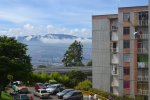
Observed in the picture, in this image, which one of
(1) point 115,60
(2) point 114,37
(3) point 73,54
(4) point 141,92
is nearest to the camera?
(4) point 141,92

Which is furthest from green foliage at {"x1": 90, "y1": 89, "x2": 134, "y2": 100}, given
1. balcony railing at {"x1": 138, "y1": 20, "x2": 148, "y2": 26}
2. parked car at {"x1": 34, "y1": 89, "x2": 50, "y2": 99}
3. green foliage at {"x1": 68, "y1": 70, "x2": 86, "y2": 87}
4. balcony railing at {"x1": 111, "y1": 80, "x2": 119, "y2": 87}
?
green foliage at {"x1": 68, "y1": 70, "x2": 86, "y2": 87}

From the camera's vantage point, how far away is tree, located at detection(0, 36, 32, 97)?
56.8 meters

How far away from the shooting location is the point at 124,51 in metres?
74.1

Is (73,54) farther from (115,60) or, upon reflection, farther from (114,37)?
(114,37)

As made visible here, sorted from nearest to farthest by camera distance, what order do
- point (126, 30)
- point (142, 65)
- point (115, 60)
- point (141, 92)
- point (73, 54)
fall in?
1. point (141, 92)
2. point (142, 65)
3. point (126, 30)
4. point (115, 60)
5. point (73, 54)

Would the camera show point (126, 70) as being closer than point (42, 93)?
No

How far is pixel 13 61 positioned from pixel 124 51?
23.0 metres

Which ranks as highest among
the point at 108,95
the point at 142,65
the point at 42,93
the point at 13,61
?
the point at 13,61

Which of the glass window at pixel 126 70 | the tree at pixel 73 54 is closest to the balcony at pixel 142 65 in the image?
the glass window at pixel 126 70

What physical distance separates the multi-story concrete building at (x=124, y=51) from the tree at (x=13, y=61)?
1970 cm

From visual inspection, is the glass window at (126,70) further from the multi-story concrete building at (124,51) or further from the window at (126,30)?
the window at (126,30)

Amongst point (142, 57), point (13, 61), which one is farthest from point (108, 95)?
point (13, 61)

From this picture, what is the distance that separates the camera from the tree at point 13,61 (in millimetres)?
56812

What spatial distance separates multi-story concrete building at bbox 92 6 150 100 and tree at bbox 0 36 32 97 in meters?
19.7
